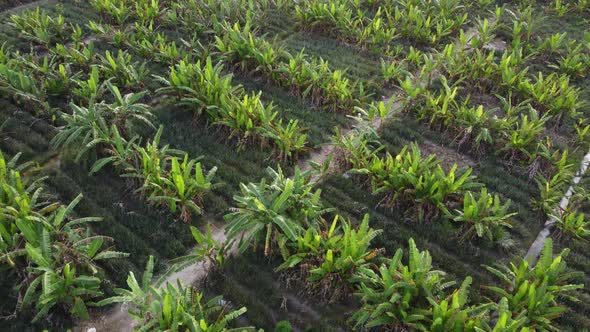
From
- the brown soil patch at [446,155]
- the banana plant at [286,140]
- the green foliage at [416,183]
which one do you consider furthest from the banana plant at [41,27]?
the brown soil patch at [446,155]

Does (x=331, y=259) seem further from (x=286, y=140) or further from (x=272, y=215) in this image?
(x=286, y=140)

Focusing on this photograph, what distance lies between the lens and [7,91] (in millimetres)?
6535

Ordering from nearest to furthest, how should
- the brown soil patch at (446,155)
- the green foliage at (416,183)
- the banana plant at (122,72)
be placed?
the green foliage at (416,183), the brown soil patch at (446,155), the banana plant at (122,72)

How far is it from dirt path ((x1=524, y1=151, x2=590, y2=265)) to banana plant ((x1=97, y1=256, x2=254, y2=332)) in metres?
3.32

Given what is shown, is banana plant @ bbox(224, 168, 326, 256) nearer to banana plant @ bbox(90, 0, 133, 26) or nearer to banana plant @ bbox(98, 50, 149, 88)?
banana plant @ bbox(98, 50, 149, 88)

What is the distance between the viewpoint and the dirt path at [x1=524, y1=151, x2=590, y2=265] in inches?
200

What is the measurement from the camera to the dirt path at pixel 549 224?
5070 mm

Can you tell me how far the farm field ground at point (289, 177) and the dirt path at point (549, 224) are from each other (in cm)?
4

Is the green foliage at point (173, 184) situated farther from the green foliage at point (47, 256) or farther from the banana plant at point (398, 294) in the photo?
the banana plant at point (398, 294)

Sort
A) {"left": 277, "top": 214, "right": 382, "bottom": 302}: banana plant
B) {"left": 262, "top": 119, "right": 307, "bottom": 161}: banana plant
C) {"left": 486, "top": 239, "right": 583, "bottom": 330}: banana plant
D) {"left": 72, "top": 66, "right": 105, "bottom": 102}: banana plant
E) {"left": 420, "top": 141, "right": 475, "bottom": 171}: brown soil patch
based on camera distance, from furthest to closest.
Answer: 1. {"left": 72, "top": 66, "right": 105, "bottom": 102}: banana plant
2. {"left": 420, "top": 141, "right": 475, "bottom": 171}: brown soil patch
3. {"left": 262, "top": 119, "right": 307, "bottom": 161}: banana plant
4. {"left": 277, "top": 214, "right": 382, "bottom": 302}: banana plant
5. {"left": 486, "top": 239, "right": 583, "bottom": 330}: banana plant

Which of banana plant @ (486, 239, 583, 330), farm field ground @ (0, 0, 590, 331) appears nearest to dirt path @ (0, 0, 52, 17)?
farm field ground @ (0, 0, 590, 331)

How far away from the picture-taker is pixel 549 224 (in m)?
5.41

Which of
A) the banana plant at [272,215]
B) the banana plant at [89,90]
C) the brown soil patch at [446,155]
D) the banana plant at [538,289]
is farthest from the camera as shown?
the banana plant at [89,90]

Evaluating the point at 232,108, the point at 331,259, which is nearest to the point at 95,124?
the point at 232,108
